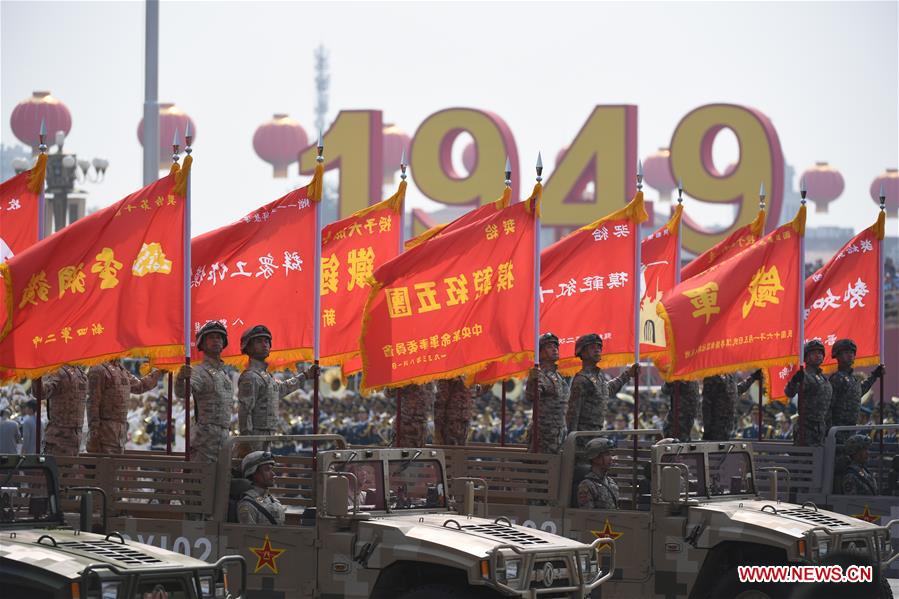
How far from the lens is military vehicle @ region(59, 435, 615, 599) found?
11656 millimetres

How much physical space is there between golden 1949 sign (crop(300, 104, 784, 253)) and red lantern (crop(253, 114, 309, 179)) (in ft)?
82.4

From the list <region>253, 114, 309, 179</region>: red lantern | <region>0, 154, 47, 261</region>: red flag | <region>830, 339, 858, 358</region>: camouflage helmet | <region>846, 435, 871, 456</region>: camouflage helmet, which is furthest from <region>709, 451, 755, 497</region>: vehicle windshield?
<region>253, 114, 309, 179</region>: red lantern

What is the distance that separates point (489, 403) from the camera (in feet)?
129

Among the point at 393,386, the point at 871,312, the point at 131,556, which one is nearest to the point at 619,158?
the point at 871,312

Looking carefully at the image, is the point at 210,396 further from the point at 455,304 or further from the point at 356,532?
the point at 356,532

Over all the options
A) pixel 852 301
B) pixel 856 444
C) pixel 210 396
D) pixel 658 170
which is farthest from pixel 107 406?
pixel 658 170

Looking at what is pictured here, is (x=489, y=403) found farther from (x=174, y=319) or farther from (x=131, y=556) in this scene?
(x=131, y=556)

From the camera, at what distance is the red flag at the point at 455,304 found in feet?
52.6

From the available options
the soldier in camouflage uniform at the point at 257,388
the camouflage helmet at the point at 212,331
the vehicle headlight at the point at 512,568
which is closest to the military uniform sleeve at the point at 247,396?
the soldier in camouflage uniform at the point at 257,388

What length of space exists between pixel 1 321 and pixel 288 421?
22.2 meters

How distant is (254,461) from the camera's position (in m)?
13.0

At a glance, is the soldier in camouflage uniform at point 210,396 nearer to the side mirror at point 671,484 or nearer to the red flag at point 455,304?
the red flag at point 455,304

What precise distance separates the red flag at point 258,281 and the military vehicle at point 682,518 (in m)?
2.05

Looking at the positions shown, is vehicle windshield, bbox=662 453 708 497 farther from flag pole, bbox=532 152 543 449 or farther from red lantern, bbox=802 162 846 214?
red lantern, bbox=802 162 846 214
